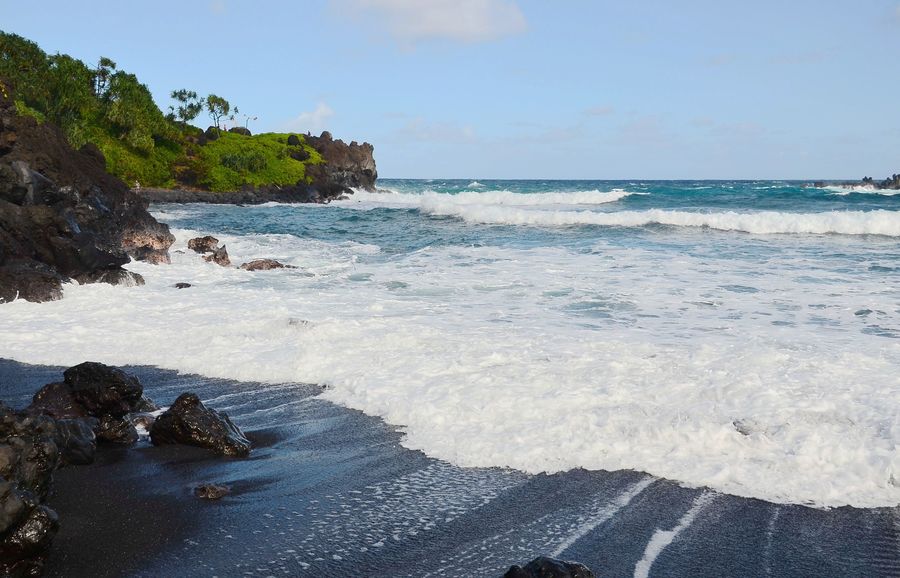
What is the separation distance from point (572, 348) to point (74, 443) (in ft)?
21.9

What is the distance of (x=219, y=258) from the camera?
22.8 metres

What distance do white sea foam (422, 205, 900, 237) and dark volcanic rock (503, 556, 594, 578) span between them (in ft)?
110

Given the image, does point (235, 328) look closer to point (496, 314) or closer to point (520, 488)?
point (496, 314)

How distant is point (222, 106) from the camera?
8919 cm

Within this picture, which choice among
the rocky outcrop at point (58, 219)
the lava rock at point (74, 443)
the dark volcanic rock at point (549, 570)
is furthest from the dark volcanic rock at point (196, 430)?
the rocky outcrop at point (58, 219)

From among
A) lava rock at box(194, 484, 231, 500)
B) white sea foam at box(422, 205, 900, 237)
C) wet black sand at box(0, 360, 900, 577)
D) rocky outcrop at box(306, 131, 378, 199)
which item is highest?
rocky outcrop at box(306, 131, 378, 199)

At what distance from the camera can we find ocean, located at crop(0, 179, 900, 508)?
706cm

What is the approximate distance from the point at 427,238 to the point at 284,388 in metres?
24.0

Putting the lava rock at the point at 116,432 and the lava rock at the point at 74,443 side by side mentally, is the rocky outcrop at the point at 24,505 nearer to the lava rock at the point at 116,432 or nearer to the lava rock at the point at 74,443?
the lava rock at the point at 74,443

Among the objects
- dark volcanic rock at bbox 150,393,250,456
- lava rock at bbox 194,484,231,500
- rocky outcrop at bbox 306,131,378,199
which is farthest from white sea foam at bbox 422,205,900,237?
rocky outcrop at bbox 306,131,378,199

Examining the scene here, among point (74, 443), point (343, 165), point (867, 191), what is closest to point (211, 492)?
point (74, 443)

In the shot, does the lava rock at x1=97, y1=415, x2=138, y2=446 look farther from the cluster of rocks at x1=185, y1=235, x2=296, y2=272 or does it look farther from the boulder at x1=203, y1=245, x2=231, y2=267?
the boulder at x1=203, y1=245, x2=231, y2=267

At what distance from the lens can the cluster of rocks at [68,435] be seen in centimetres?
454

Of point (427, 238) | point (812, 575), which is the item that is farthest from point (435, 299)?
point (427, 238)
